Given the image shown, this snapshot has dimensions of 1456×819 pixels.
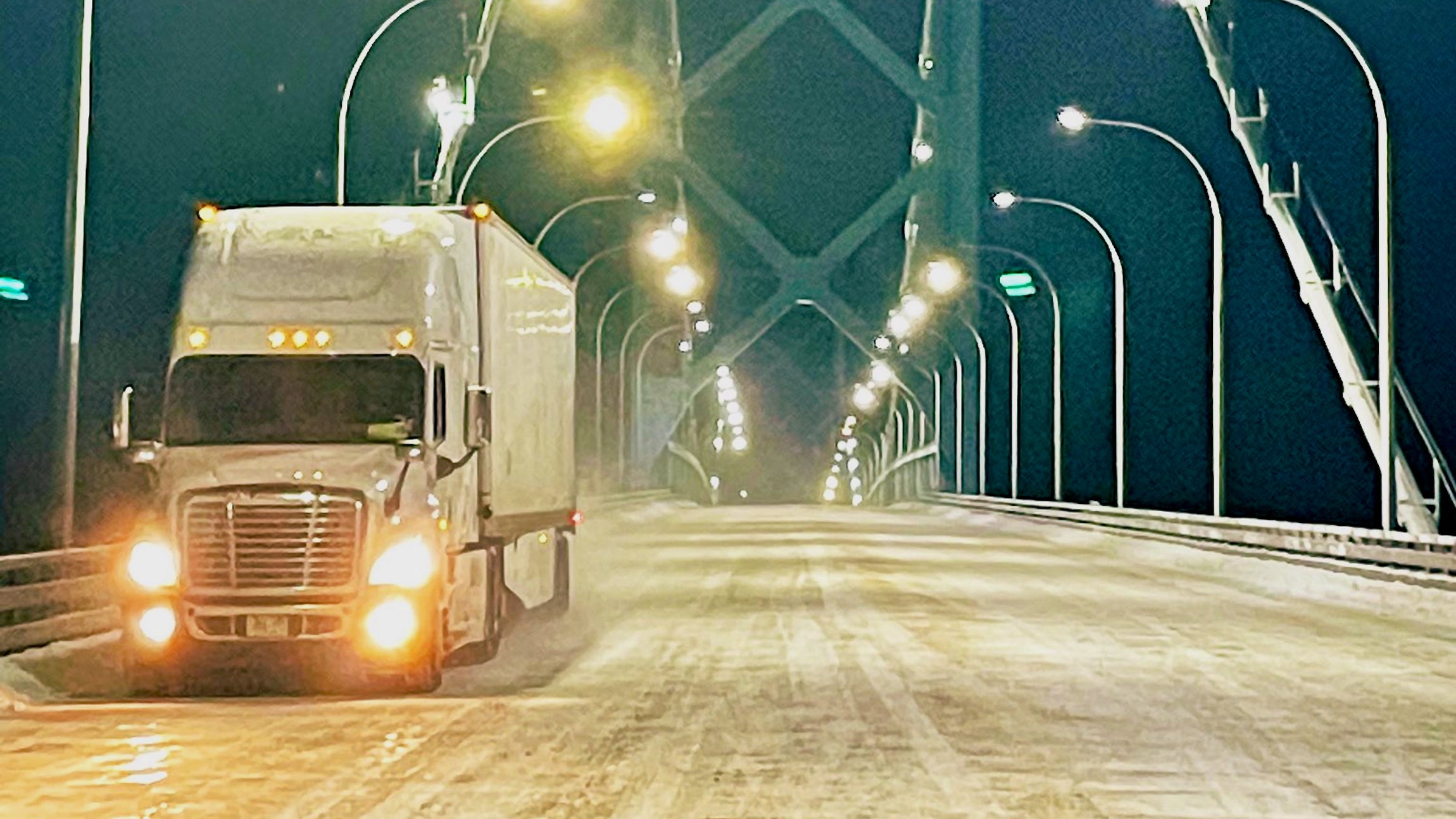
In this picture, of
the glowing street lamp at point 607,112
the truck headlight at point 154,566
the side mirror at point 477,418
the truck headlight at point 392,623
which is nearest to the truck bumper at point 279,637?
the truck headlight at point 392,623

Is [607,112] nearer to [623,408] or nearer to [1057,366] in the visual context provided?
[1057,366]

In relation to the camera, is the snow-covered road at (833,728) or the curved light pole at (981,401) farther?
the curved light pole at (981,401)

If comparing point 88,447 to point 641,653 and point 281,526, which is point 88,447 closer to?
point 641,653

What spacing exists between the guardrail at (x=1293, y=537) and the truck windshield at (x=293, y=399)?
46.6 feet

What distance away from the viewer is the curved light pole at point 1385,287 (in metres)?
30.6

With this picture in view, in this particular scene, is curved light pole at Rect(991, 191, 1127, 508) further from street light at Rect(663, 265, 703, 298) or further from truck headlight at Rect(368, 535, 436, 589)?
truck headlight at Rect(368, 535, 436, 589)

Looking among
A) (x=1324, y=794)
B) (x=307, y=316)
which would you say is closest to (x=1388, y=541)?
(x=307, y=316)

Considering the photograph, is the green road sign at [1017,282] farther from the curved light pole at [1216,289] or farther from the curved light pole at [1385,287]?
the curved light pole at [1385,287]

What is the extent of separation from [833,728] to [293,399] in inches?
197

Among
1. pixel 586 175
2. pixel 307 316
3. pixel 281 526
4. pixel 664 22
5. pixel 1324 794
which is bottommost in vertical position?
pixel 1324 794

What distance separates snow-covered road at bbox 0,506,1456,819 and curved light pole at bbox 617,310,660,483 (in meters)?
50.6

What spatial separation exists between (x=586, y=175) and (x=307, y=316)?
204 ft

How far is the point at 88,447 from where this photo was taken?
54.6 meters

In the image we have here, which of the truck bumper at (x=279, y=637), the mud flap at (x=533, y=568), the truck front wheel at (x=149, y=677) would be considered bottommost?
the truck front wheel at (x=149, y=677)
